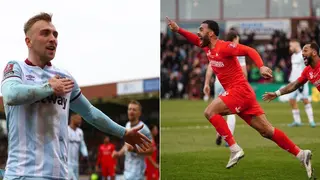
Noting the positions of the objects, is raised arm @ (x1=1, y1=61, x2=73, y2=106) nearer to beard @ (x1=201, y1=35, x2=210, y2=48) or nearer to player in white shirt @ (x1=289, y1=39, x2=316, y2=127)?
beard @ (x1=201, y1=35, x2=210, y2=48)

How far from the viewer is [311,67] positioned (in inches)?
216

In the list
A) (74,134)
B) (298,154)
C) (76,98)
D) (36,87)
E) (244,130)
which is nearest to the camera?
(36,87)

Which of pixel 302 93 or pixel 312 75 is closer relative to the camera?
pixel 312 75

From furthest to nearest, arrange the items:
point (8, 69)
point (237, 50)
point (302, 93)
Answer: point (302, 93)
point (237, 50)
point (8, 69)

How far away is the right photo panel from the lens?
5.31 metres

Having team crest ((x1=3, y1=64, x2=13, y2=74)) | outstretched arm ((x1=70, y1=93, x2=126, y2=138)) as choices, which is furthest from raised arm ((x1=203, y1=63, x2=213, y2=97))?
team crest ((x1=3, y1=64, x2=13, y2=74))

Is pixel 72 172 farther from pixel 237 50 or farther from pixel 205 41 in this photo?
pixel 237 50

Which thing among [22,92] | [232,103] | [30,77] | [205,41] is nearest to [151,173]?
[232,103]

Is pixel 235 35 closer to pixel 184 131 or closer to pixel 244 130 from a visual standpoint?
pixel 244 130

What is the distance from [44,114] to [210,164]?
11.1 feet

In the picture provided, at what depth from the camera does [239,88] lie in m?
5.35

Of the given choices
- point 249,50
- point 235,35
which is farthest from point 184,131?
point 249,50

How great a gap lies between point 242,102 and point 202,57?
3881 mm

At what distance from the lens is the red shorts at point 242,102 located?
531 cm
